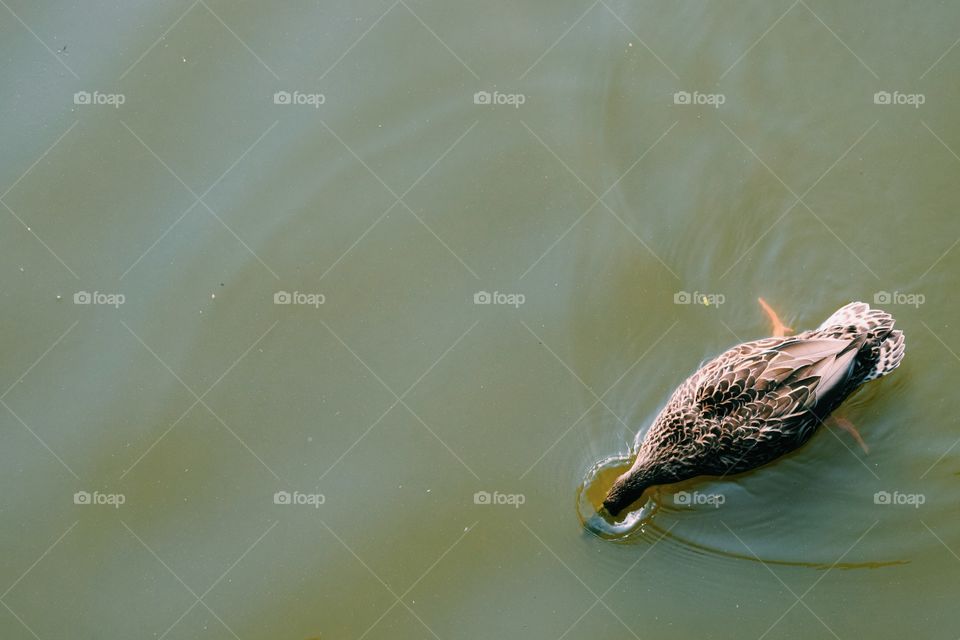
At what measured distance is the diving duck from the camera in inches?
225

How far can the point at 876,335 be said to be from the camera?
5977 millimetres

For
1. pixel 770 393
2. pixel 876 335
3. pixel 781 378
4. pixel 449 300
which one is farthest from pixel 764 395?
pixel 449 300

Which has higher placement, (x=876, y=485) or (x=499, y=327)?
(x=499, y=327)

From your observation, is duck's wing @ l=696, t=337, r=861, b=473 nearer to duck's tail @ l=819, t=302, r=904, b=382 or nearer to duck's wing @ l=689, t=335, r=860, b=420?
duck's wing @ l=689, t=335, r=860, b=420

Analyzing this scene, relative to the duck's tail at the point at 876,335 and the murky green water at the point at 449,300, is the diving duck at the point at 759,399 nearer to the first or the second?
the duck's tail at the point at 876,335

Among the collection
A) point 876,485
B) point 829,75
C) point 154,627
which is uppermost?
point 829,75

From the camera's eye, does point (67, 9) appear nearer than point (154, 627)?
No

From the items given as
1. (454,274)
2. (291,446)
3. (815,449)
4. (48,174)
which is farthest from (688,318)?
(48,174)

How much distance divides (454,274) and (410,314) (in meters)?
0.40

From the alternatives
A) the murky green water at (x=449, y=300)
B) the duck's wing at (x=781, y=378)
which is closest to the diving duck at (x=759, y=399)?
the duck's wing at (x=781, y=378)

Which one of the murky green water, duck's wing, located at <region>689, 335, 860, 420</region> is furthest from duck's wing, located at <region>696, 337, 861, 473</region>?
the murky green water

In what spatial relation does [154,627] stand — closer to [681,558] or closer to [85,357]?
[85,357]

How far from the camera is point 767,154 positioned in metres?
6.73

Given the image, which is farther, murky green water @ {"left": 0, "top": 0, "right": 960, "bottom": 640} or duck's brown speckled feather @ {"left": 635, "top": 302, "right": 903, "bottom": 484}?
murky green water @ {"left": 0, "top": 0, "right": 960, "bottom": 640}
